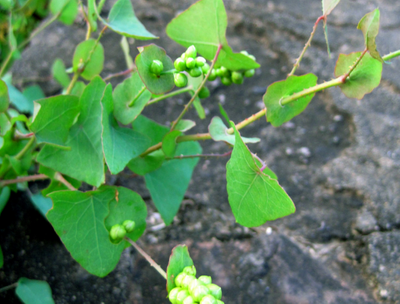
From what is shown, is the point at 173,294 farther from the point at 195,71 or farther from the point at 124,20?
the point at 124,20

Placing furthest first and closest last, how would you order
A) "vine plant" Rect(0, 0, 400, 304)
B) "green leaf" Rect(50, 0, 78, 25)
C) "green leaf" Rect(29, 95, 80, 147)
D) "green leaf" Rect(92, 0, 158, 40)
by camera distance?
1. "green leaf" Rect(50, 0, 78, 25)
2. "green leaf" Rect(92, 0, 158, 40)
3. "green leaf" Rect(29, 95, 80, 147)
4. "vine plant" Rect(0, 0, 400, 304)

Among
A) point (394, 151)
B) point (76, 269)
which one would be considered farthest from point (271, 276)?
point (394, 151)

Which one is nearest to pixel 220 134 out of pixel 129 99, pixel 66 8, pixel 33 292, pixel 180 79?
pixel 180 79

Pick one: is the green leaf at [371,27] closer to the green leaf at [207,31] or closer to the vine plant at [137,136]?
the vine plant at [137,136]

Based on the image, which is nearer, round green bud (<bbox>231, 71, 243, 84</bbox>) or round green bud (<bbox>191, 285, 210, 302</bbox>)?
round green bud (<bbox>191, 285, 210, 302</bbox>)

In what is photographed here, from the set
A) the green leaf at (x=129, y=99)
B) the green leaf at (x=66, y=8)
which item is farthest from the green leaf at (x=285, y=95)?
the green leaf at (x=66, y=8)

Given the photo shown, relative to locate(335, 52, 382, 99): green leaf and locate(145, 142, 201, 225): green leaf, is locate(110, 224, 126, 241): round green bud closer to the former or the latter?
locate(145, 142, 201, 225): green leaf

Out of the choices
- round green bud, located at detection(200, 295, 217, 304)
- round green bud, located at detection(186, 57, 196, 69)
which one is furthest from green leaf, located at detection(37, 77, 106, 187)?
round green bud, located at detection(200, 295, 217, 304)
